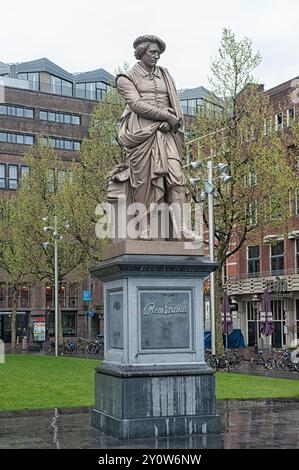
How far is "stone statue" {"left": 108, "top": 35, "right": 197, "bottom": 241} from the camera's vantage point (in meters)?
12.3

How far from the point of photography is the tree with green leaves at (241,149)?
3253cm

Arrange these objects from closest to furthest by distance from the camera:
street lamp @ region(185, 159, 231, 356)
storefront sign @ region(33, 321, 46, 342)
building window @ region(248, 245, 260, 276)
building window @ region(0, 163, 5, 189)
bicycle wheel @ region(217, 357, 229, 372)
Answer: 1. street lamp @ region(185, 159, 231, 356)
2. bicycle wheel @ region(217, 357, 229, 372)
3. building window @ region(248, 245, 260, 276)
4. storefront sign @ region(33, 321, 46, 342)
5. building window @ region(0, 163, 5, 189)

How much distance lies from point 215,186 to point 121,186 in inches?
823

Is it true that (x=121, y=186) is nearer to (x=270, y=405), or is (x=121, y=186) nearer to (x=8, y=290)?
(x=270, y=405)

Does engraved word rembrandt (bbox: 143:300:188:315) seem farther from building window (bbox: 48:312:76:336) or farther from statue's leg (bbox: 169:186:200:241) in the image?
building window (bbox: 48:312:76:336)

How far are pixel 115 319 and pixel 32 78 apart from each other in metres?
86.3

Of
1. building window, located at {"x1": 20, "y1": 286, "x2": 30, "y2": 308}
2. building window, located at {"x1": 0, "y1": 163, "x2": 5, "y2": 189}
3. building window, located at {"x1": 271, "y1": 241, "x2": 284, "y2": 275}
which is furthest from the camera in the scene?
building window, located at {"x1": 0, "y1": 163, "x2": 5, "y2": 189}

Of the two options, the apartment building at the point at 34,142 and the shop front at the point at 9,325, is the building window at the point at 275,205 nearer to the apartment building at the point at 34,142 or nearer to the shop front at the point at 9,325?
the apartment building at the point at 34,142

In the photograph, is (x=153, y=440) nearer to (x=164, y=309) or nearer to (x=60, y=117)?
(x=164, y=309)

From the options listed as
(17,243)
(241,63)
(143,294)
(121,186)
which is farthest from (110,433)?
(17,243)

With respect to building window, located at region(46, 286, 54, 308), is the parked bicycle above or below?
below

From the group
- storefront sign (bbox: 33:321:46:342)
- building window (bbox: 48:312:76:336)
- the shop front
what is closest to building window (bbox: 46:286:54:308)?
building window (bbox: 48:312:76:336)

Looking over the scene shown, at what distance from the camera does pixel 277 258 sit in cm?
5672

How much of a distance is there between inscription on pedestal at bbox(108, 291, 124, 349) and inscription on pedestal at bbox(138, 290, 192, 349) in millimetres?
401
